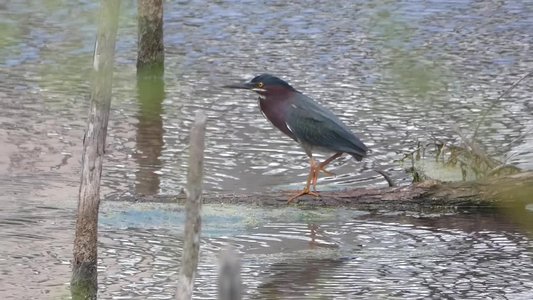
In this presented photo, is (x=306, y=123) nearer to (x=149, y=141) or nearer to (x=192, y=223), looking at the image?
(x=149, y=141)

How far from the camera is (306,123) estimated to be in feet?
28.2

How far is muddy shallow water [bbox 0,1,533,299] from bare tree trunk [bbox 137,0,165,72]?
309mm

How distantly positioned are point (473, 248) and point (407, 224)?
0.60 metres

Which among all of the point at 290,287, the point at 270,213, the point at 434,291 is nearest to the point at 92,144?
the point at 290,287

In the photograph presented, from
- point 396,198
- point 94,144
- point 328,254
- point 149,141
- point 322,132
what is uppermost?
point 94,144

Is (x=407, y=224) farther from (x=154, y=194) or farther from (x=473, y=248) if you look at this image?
(x=154, y=194)

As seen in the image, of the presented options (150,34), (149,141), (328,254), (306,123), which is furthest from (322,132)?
(150,34)

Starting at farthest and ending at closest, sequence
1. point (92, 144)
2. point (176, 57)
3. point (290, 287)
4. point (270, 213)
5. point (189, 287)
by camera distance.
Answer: point (176, 57) < point (270, 213) < point (290, 287) < point (92, 144) < point (189, 287)

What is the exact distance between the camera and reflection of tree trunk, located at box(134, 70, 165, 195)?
940cm

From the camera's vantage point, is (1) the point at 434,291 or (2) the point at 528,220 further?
(2) the point at 528,220

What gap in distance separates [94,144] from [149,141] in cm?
507

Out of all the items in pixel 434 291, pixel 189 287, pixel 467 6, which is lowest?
pixel 434 291

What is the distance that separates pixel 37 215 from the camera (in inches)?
333

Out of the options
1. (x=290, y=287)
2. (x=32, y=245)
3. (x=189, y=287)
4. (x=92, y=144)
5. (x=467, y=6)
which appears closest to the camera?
(x=189, y=287)
